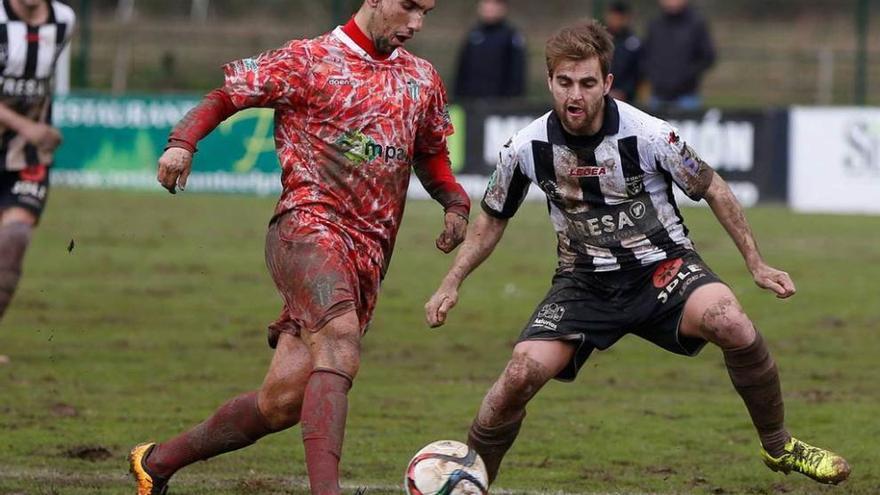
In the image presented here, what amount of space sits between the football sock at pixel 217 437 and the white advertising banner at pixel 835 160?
44.2 feet

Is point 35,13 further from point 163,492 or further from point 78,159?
point 78,159

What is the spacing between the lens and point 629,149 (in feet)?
20.3

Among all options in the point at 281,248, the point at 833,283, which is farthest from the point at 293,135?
the point at 833,283

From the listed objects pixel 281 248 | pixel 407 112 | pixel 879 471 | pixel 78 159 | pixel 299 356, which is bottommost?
pixel 78 159

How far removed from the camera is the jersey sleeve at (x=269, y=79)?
5910mm

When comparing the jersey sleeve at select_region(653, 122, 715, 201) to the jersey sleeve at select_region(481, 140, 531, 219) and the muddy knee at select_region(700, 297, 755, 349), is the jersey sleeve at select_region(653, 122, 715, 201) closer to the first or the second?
the muddy knee at select_region(700, 297, 755, 349)

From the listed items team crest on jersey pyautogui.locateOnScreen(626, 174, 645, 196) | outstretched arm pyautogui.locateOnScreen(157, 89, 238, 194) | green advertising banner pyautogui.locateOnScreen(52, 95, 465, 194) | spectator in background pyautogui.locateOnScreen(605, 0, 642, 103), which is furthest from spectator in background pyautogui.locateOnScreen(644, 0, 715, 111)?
outstretched arm pyautogui.locateOnScreen(157, 89, 238, 194)

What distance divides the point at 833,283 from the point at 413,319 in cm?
379

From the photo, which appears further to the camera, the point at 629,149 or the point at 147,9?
the point at 147,9

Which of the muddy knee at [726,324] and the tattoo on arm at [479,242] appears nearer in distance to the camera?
the muddy knee at [726,324]

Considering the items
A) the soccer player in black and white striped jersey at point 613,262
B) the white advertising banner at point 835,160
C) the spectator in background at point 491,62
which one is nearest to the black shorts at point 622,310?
the soccer player in black and white striped jersey at point 613,262

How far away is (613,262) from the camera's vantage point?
6305mm

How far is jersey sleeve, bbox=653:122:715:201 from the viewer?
20.2 feet

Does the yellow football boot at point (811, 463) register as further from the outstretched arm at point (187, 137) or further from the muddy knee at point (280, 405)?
the outstretched arm at point (187, 137)
